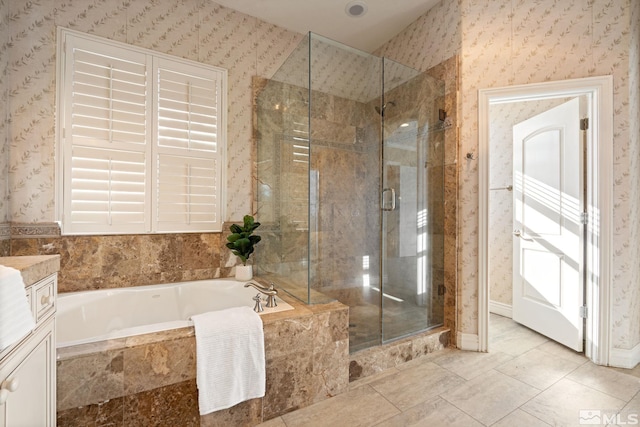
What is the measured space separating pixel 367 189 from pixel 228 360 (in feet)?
5.53

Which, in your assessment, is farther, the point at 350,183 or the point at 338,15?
the point at 338,15

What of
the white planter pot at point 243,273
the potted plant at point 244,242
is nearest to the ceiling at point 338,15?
the potted plant at point 244,242

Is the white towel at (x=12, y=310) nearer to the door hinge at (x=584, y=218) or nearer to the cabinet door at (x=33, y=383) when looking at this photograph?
the cabinet door at (x=33, y=383)

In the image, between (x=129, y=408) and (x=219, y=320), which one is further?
(x=219, y=320)

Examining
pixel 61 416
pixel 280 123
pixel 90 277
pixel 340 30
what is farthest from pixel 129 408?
pixel 340 30

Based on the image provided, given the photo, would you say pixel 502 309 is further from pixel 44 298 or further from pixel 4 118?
pixel 4 118

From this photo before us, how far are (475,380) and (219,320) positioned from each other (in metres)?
1.71

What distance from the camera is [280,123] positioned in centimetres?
243

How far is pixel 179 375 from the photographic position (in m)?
1.36

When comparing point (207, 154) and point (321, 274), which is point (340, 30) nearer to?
point (207, 154)

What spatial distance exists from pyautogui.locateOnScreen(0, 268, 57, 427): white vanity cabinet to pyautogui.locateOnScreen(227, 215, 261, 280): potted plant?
1.41 meters

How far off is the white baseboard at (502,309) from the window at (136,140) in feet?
10.1

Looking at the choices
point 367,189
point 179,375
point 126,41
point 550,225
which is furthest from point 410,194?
point 126,41

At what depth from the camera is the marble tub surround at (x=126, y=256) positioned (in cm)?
201
